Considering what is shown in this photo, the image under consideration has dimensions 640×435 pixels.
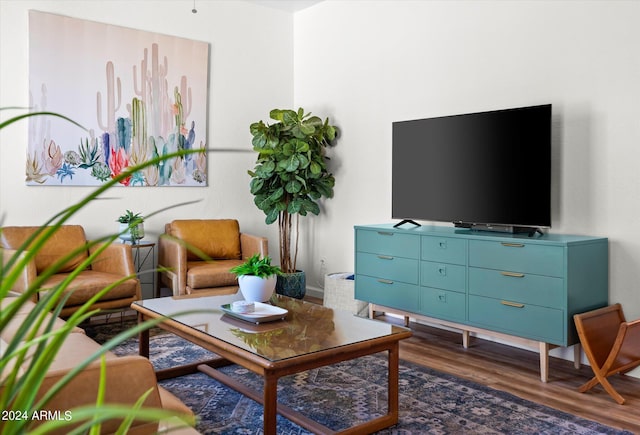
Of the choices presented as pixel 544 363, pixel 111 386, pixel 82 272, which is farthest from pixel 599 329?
pixel 82 272

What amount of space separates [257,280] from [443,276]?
1.41 m

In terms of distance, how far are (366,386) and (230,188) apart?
3129 millimetres

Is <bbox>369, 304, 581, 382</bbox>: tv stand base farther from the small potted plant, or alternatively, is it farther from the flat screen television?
the small potted plant

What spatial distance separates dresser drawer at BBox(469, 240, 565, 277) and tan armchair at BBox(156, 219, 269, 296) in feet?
6.22

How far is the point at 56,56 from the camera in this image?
4582 millimetres

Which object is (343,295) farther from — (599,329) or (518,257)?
(599,329)

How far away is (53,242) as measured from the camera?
425 cm

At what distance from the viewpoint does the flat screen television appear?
3.51 metres

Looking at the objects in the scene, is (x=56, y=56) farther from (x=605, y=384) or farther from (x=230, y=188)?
(x=605, y=384)

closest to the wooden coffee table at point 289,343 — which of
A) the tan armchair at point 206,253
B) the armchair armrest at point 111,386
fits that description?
the armchair armrest at point 111,386

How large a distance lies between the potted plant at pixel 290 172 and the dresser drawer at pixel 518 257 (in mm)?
1944

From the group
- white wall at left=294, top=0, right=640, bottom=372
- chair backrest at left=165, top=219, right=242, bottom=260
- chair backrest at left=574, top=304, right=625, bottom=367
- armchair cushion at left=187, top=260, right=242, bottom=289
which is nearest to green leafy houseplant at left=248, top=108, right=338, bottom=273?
white wall at left=294, top=0, right=640, bottom=372

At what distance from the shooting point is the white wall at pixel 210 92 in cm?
443

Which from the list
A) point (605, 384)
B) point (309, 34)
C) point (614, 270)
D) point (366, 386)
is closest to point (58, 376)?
point (366, 386)
